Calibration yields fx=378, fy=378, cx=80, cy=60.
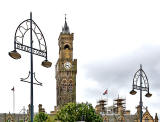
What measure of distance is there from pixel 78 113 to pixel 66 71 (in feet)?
122

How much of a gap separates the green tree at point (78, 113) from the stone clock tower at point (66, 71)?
102ft

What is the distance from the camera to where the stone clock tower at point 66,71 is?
11512 centimetres

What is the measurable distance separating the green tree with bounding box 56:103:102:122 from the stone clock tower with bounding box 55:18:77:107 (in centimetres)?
3114

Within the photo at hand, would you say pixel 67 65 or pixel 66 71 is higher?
pixel 67 65

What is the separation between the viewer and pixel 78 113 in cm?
8062

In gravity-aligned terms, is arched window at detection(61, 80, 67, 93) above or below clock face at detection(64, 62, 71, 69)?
below

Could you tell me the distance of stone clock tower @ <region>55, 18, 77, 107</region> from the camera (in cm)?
11512

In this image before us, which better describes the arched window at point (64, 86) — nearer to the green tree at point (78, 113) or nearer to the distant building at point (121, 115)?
the distant building at point (121, 115)

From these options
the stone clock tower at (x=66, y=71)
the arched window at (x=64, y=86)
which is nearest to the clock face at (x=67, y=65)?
the stone clock tower at (x=66, y=71)

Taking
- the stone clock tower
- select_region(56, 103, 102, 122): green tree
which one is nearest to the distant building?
the stone clock tower

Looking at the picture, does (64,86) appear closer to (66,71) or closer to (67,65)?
(66,71)

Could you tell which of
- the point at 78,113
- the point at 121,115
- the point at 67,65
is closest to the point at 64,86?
the point at 67,65

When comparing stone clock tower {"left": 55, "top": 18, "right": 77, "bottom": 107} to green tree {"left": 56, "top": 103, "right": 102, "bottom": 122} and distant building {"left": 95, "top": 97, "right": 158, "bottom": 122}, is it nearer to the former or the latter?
distant building {"left": 95, "top": 97, "right": 158, "bottom": 122}

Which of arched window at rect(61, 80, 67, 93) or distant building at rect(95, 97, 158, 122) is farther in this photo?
arched window at rect(61, 80, 67, 93)
